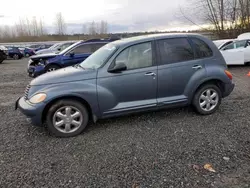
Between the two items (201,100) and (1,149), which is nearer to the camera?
(1,149)

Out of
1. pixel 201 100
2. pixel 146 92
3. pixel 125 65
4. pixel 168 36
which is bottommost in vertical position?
pixel 201 100

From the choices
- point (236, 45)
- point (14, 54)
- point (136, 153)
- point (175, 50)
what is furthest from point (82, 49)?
point (14, 54)

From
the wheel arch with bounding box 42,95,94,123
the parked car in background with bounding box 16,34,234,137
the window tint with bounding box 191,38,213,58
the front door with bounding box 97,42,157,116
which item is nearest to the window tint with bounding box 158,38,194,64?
the parked car in background with bounding box 16,34,234,137

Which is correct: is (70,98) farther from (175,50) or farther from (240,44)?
(240,44)

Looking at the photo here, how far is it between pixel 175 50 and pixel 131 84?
1170 mm

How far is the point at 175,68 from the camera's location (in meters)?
4.20

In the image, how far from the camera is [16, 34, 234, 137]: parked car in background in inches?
146

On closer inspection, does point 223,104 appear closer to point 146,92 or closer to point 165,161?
point 146,92

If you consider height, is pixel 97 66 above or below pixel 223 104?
above

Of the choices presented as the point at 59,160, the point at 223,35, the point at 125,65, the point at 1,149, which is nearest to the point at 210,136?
the point at 125,65

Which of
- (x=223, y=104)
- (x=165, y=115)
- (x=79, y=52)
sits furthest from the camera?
(x=79, y=52)

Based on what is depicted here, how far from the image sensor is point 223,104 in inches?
207

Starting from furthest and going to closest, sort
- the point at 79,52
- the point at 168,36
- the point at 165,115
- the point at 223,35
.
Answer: the point at 223,35 < the point at 79,52 < the point at 165,115 < the point at 168,36

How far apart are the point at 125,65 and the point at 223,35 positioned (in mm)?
22340
